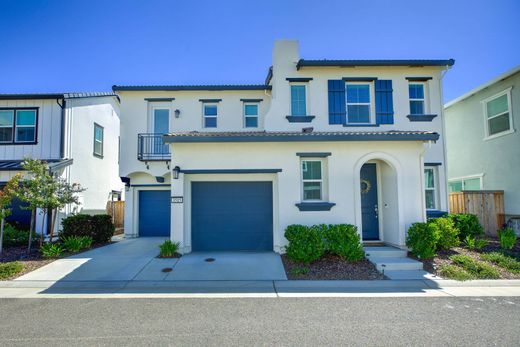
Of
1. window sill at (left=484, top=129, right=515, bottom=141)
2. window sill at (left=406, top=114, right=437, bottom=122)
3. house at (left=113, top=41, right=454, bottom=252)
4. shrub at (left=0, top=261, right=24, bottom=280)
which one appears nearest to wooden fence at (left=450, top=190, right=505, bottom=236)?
window sill at (left=484, top=129, right=515, bottom=141)

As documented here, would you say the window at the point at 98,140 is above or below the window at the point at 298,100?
below

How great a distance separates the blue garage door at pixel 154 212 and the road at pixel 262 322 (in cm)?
758

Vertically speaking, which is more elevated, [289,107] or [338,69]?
[338,69]

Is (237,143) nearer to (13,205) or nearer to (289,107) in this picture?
(289,107)

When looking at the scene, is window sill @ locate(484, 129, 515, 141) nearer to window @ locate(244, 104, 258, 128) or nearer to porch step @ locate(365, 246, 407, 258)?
porch step @ locate(365, 246, 407, 258)

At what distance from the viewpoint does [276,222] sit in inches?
348

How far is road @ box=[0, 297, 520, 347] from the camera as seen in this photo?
12.9ft

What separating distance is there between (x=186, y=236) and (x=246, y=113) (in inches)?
266

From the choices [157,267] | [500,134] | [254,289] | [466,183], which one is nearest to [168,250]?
[157,267]

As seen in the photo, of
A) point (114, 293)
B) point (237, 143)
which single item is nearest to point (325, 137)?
point (237, 143)

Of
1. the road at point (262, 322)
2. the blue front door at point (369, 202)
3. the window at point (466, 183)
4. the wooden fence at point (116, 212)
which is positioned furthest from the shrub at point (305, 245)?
the wooden fence at point (116, 212)

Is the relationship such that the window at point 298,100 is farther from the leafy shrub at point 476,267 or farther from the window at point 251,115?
the leafy shrub at point 476,267

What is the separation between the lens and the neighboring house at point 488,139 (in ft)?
37.5

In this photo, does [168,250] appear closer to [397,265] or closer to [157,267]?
[157,267]
